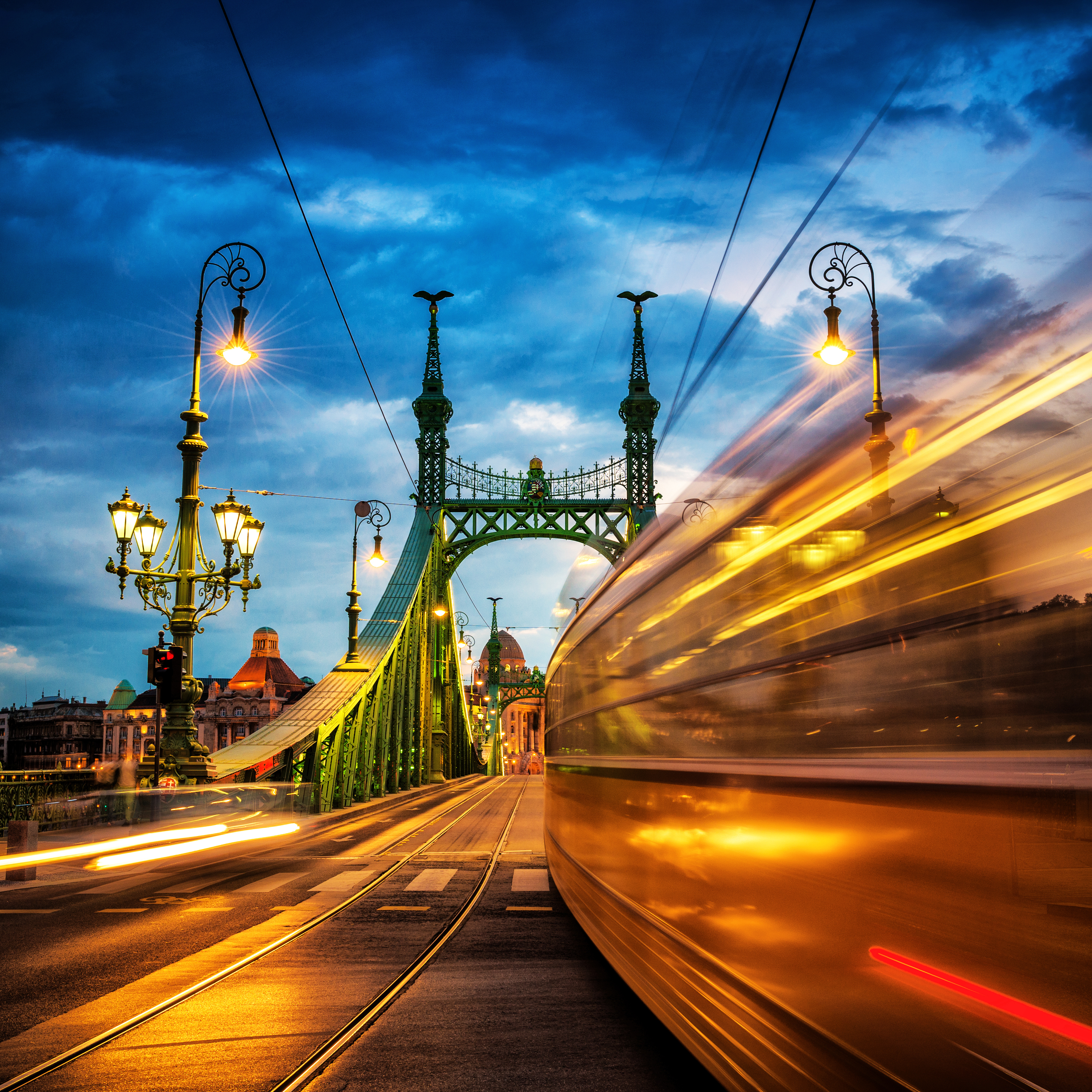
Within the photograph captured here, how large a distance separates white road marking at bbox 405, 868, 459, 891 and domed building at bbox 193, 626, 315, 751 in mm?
72746

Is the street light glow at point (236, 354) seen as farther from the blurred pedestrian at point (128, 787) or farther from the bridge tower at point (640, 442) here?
the bridge tower at point (640, 442)

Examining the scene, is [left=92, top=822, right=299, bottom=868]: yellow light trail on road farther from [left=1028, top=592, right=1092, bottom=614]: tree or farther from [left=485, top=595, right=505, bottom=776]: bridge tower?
[left=485, top=595, right=505, bottom=776]: bridge tower

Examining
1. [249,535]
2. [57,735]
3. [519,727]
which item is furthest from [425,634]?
[519,727]

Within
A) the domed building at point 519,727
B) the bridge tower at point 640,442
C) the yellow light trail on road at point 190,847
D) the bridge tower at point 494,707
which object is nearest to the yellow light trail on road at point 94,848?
the yellow light trail on road at point 190,847

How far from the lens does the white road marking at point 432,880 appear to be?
31.5ft

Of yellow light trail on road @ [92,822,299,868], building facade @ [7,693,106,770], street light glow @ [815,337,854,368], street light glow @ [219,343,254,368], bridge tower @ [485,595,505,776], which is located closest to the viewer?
street light glow @ [815,337,854,368]

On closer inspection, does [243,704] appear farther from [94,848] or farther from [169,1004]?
[169,1004]

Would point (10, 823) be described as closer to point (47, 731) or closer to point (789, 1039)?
point (789, 1039)

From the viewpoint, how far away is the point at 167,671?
12.2 m

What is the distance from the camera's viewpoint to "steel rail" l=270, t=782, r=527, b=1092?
12.3 ft

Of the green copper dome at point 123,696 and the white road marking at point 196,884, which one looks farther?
the green copper dome at point 123,696

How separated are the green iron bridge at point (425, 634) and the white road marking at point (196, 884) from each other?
8.58 metres

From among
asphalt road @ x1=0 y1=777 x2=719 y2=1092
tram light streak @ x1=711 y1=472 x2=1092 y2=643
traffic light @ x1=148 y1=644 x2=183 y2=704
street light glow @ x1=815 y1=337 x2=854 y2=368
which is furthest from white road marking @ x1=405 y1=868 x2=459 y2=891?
tram light streak @ x1=711 y1=472 x2=1092 y2=643

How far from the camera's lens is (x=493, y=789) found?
108 ft
